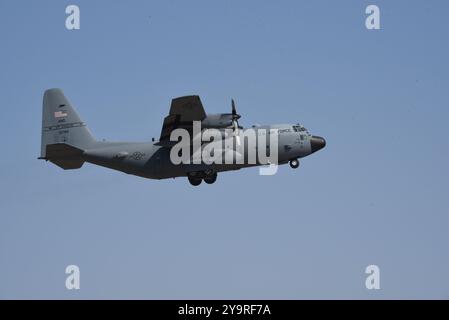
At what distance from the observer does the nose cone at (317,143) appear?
43375 millimetres

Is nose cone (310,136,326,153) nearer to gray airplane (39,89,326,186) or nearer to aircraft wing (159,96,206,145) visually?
gray airplane (39,89,326,186)

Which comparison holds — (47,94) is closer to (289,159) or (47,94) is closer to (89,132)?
(89,132)

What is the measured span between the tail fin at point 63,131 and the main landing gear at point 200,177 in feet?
19.1

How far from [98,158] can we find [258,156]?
8.67 metres

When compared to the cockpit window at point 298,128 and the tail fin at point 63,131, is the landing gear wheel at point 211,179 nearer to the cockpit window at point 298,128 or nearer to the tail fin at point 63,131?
the cockpit window at point 298,128

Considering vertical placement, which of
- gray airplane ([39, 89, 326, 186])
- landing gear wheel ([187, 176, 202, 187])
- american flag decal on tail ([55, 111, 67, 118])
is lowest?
landing gear wheel ([187, 176, 202, 187])

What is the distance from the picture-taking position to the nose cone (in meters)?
43.4

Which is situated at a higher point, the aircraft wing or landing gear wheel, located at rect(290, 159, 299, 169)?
the aircraft wing

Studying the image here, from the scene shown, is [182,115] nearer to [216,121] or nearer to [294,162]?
[216,121]

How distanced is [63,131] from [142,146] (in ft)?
16.1

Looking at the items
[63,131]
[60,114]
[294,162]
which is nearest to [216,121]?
[294,162]

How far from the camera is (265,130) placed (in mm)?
42281

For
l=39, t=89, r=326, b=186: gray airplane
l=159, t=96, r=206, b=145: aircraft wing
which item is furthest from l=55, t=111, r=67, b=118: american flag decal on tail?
l=159, t=96, r=206, b=145: aircraft wing

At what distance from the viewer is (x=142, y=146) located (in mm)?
42344
